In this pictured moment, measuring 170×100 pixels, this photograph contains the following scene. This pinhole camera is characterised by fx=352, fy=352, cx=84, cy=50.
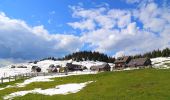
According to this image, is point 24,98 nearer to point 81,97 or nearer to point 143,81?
point 81,97

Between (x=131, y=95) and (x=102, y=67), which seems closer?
(x=131, y=95)

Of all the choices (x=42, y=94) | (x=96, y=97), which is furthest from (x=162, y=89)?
(x=42, y=94)

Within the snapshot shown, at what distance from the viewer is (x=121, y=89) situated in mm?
59281

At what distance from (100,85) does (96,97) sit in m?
15.5

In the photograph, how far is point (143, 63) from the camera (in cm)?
16288

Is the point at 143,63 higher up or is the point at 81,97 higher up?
the point at 143,63

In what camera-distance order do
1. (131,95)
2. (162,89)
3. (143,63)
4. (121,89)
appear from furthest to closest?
1. (143,63)
2. (121,89)
3. (162,89)
4. (131,95)

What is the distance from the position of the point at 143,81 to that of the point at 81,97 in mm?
17387

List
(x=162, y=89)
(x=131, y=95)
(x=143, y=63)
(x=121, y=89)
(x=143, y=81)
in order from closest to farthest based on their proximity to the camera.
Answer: (x=131, y=95) < (x=162, y=89) < (x=121, y=89) < (x=143, y=81) < (x=143, y=63)

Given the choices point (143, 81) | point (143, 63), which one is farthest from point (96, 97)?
point (143, 63)

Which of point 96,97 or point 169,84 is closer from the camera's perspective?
point 96,97

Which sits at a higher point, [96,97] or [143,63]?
[143,63]

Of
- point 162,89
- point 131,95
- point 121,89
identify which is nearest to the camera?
point 131,95

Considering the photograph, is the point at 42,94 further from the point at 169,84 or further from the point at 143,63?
the point at 143,63
